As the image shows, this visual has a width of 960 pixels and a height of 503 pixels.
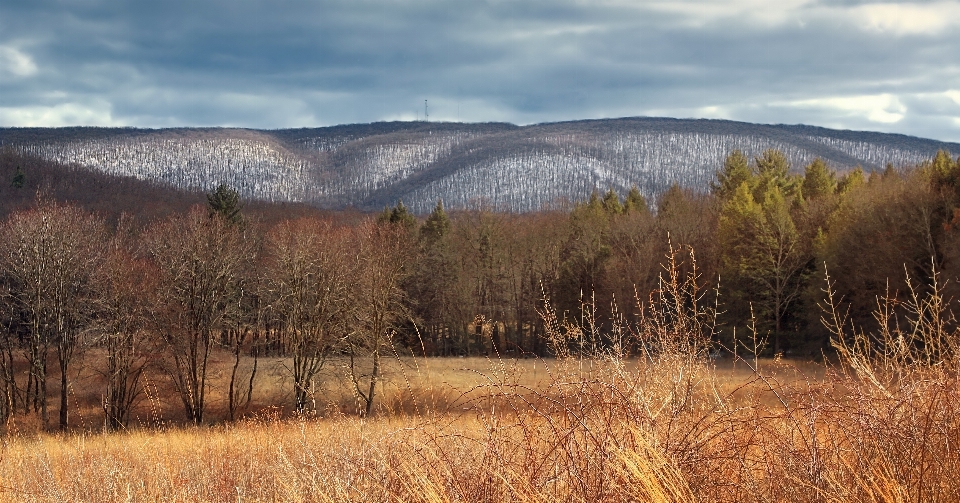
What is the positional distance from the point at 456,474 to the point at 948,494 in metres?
2.37

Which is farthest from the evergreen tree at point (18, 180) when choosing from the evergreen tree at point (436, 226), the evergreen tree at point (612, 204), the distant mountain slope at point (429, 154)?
the evergreen tree at point (612, 204)

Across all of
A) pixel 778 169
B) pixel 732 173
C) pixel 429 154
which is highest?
pixel 429 154

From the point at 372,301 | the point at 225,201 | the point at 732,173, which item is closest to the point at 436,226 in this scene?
the point at 225,201

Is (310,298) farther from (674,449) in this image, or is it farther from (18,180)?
(18,180)

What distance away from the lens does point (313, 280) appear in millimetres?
29016

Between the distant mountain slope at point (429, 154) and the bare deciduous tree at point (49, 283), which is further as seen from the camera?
the distant mountain slope at point (429, 154)

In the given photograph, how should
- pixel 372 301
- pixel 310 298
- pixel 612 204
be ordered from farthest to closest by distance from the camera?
pixel 612 204 → pixel 310 298 → pixel 372 301

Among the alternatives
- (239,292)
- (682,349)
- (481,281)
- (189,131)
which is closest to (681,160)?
(189,131)

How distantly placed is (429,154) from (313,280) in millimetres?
170711

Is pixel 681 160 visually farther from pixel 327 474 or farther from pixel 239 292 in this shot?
pixel 327 474

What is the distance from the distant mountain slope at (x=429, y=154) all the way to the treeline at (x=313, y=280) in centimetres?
9930

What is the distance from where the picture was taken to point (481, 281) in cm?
5031

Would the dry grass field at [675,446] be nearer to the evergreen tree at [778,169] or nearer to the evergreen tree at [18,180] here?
the evergreen tree at [778,169]

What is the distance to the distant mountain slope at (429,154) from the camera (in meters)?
144
